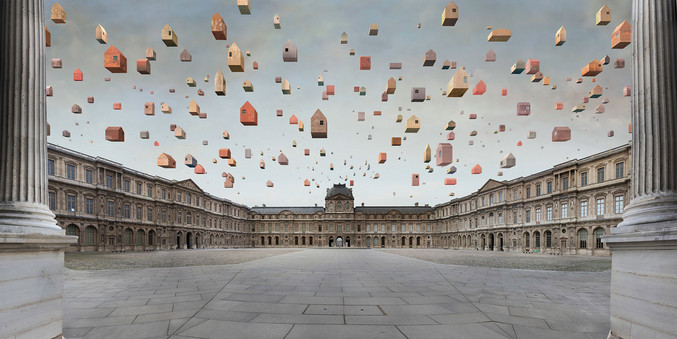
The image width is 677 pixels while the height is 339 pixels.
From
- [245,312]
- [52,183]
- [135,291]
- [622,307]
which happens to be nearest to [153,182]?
[52,183]

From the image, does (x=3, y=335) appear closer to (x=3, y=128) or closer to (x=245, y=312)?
(x=3, y=128)

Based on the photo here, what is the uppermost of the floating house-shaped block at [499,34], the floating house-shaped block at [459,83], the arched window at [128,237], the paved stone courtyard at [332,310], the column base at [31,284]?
the floating house-shaped block at [499,34]

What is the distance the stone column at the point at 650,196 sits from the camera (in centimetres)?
343

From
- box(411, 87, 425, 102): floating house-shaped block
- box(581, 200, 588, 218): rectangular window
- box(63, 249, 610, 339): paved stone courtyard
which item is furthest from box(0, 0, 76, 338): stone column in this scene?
box(581, 200, 588, 218): rectangular window

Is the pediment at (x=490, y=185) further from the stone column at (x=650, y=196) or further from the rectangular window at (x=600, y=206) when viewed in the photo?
the stone column at (x=650, y=196)

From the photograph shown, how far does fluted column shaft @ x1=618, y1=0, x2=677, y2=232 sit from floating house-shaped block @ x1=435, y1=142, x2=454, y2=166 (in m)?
6.03

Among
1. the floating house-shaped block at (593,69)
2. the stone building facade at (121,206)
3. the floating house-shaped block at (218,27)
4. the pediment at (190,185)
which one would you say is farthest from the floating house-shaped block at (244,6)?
the pediment at (190,185)

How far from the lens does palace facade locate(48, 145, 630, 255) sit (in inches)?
1377

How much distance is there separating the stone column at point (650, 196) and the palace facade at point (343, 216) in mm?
30897

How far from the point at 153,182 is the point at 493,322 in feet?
179

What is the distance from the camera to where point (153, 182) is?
1959 inches

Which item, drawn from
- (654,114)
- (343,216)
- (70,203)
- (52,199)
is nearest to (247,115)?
(654,114)

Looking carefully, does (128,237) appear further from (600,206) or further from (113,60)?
(600,206)

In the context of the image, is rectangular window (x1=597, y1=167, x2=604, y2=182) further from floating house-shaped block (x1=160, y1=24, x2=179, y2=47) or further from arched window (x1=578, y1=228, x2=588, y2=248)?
floating house-shaped block (x1=160, y1=24, x2=179, y2=47)
